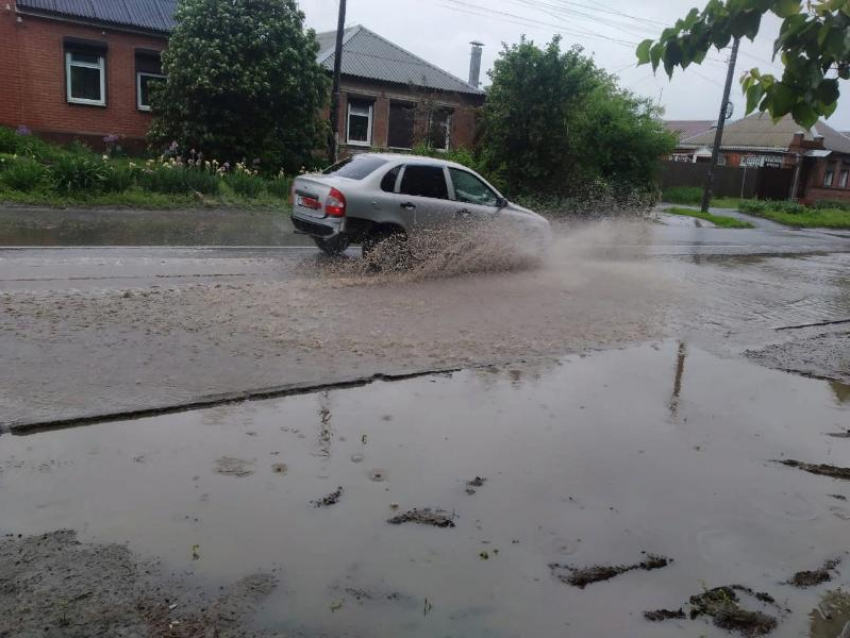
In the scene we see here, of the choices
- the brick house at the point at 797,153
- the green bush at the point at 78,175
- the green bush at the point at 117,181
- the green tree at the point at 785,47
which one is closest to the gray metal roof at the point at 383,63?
the green bush at the point at 117,181

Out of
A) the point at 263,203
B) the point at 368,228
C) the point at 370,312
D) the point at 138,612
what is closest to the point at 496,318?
the point at 370,312

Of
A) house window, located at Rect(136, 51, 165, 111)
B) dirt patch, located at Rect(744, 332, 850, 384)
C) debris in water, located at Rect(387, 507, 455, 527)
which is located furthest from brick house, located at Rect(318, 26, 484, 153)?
debris in water, located at Rect(387, 507, 455, 527)

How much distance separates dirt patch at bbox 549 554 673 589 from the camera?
3.26 metres

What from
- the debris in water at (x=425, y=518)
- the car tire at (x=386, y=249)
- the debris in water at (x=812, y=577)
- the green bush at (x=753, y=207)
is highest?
the green bush at (x=753, y=207)

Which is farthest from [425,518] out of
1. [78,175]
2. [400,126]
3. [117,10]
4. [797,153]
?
[797,153]

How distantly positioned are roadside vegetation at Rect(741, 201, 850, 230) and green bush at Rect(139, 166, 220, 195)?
22.9 m

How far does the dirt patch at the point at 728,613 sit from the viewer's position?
301 cm

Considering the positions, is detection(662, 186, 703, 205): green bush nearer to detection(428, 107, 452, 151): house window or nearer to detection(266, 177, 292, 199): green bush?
detection(428, 107, 452, 151): house window

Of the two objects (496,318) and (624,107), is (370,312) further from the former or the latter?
(624,107)

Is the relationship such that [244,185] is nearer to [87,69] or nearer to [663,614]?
[87,69]

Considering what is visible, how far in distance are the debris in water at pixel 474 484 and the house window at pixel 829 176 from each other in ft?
157

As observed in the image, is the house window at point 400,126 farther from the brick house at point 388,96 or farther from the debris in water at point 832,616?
the debris in water at point 832,616

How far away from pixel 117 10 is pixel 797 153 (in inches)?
1475

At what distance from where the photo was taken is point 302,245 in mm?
12828
